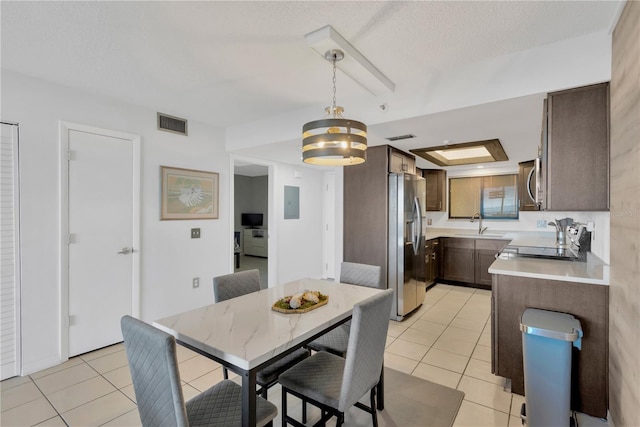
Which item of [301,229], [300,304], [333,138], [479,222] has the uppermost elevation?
[333,138]

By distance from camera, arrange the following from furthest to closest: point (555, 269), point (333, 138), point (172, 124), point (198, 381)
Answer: point (172, 124)
point (198, 381)
point (555, 269)
point (333, 138)

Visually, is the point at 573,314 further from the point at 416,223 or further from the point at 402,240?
the point at 416,223

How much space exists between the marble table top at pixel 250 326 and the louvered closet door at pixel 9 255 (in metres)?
1.77

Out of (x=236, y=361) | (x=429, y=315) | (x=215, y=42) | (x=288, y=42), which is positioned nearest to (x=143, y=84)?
(x=215, y=42)

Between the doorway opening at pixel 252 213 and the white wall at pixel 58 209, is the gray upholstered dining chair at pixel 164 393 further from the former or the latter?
the doorway opening at pixel 252 213

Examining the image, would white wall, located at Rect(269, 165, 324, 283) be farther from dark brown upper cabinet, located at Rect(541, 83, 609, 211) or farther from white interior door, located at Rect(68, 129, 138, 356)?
dark brown upper cabinet, located at Rect(541, 83, 609, 211)

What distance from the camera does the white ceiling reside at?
1732 mm

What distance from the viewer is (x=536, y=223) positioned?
520cm

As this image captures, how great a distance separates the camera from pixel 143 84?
272cm

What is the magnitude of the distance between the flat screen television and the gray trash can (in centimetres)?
763

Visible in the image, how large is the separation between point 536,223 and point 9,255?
22.5ft

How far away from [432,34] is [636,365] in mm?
2053

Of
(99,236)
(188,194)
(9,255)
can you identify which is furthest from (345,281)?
(9,255)

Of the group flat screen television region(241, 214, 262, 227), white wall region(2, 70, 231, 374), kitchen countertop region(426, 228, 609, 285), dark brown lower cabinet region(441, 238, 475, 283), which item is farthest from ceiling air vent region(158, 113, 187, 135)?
flat screen television region(241, 214, 262, 227)
